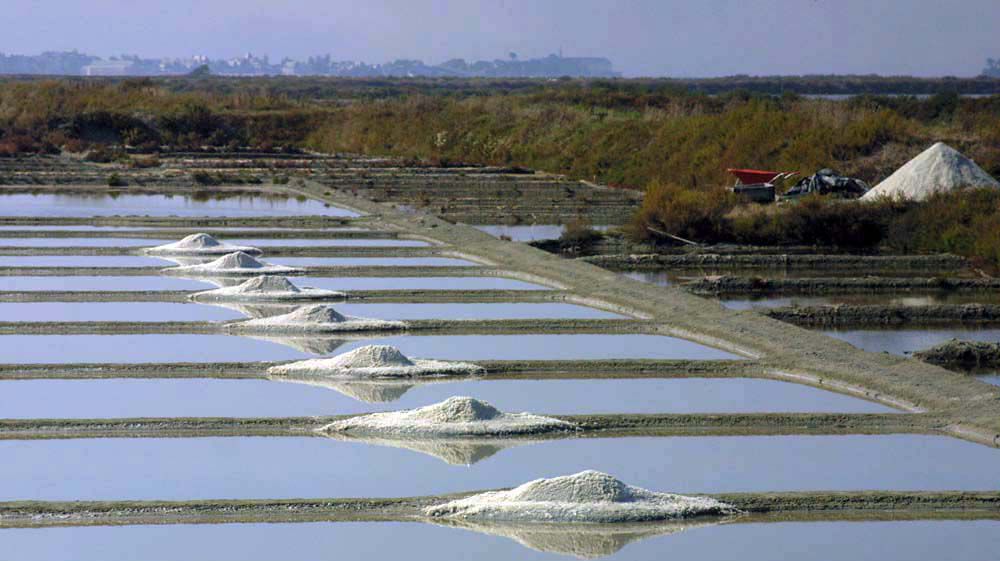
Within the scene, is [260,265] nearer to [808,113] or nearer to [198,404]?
[198,404]

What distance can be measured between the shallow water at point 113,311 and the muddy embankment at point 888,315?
3.30 metres

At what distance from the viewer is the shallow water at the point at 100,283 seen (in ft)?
33.1

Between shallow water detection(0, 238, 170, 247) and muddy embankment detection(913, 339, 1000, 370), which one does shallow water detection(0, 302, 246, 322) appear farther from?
muddy embankment detection(913, 339, 1000, 370)

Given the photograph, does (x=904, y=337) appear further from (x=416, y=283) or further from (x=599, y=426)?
(x=416, y=283)

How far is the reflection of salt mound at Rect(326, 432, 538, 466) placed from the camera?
5582 mm

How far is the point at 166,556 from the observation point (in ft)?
14.2

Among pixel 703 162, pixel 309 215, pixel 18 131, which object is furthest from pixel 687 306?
pixel 18 131

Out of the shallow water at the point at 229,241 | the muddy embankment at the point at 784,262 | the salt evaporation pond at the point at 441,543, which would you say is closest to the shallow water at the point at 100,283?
the shallow water at the point at 229,241

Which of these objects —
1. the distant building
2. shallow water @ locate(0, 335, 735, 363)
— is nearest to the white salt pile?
shallow water @ locate(0, 335, 735, 363)

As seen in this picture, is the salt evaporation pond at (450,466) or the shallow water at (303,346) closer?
the salt evaporation pond at (450,466)

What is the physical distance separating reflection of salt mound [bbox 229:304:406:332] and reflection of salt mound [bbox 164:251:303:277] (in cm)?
192

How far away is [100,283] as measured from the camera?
10.3 metres

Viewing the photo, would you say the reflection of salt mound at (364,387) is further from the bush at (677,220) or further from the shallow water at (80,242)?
the bush at (677,220)

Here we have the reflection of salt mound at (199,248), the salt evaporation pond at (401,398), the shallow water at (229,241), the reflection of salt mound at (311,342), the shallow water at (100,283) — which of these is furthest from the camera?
the shallow water at (229,241)
